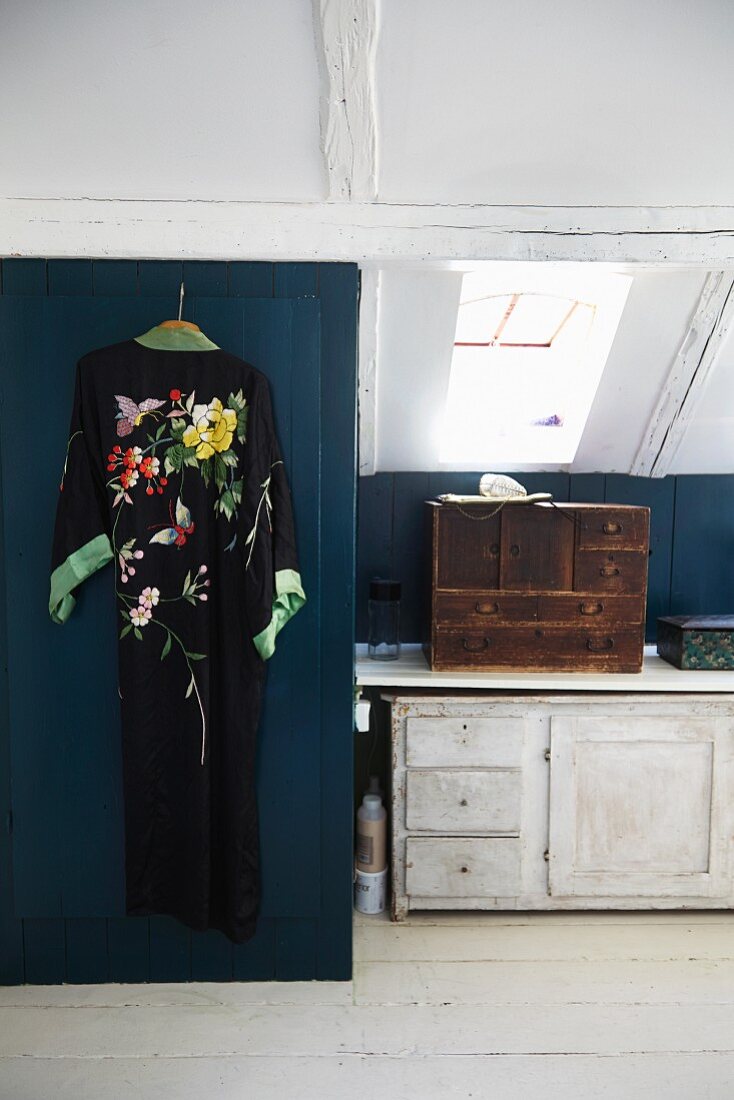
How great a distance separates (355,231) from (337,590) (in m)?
Result: 0.91

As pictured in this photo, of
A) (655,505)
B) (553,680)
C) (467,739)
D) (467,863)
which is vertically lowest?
(467,863)

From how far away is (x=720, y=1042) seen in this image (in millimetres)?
1900

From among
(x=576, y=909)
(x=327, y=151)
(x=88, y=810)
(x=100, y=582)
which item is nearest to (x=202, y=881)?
(x=88, y=810)

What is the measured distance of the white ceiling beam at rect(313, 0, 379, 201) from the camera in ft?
4.77

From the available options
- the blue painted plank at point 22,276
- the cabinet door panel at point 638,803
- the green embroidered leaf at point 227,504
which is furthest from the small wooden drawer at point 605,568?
the blue painted plank at point 22,276

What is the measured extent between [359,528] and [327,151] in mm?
1335

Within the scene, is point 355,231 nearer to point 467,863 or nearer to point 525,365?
point 525,365

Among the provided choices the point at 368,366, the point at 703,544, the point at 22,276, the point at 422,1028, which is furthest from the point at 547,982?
the point at 22,276

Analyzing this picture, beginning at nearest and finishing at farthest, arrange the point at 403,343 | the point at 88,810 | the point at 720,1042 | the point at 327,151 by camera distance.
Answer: the point at 327,151 → the point at 720,1042 → the point at 88,810 → the point at 403,343

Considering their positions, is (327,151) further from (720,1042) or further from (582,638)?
(720,1042)

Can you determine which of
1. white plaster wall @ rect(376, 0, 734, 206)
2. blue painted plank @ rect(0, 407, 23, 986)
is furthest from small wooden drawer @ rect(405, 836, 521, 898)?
white plaster wall @ rect(376, 0, 734, 206)

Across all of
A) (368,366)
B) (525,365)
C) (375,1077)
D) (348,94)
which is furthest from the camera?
(525,365)

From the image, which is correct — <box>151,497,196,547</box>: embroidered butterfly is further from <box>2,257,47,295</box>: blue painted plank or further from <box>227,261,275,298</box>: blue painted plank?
<box>2,257,47,295</box>: blue painted plank

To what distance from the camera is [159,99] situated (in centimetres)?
164
